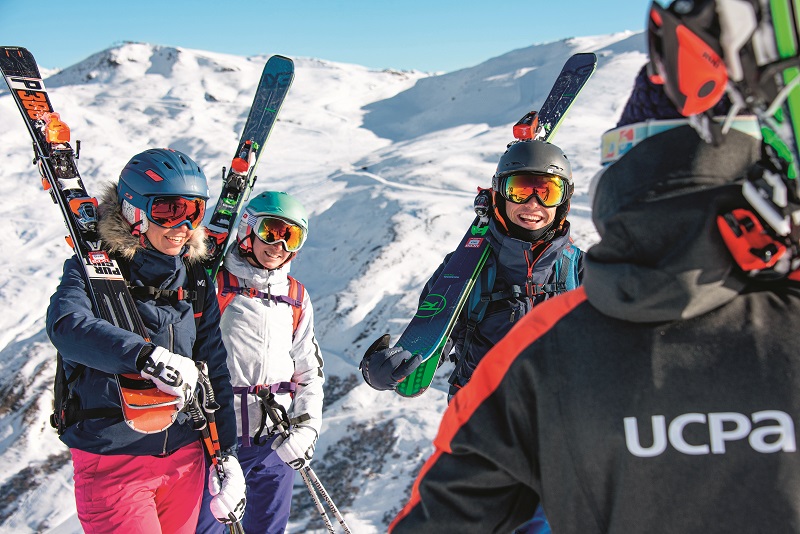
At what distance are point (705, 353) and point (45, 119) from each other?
15.3 ft

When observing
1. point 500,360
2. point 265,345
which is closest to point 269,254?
point 265,345

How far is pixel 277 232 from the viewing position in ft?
13.3

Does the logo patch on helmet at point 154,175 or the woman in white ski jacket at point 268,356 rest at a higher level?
the logo patch on helmet at point 154,175

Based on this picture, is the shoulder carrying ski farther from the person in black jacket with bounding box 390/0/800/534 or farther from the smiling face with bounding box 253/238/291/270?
the person in black jacket with bounding box 390/0/800/534

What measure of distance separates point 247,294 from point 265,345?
1.16ft

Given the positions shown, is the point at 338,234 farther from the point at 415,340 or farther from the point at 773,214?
the point at 773,214

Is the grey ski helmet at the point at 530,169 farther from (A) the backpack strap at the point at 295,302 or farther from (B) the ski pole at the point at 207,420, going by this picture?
(B) the ski pole at the point at 207,420

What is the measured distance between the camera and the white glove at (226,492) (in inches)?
130

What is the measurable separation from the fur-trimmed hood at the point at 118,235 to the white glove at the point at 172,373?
0.67 meters

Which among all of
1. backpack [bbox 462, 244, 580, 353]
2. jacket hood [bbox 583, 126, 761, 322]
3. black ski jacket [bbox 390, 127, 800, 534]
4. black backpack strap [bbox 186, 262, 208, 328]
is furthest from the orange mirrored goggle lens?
jacket hood [bbox 583, 126, 761, 322]

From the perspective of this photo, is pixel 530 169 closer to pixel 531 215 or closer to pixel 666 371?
pixel 531 215

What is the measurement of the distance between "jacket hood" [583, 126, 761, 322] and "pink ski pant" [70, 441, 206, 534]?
2717mm

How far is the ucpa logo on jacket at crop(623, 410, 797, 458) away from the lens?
94 centimetres

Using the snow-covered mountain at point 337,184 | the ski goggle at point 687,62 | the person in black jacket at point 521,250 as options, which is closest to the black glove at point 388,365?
the person in black jacket at point 521,250
